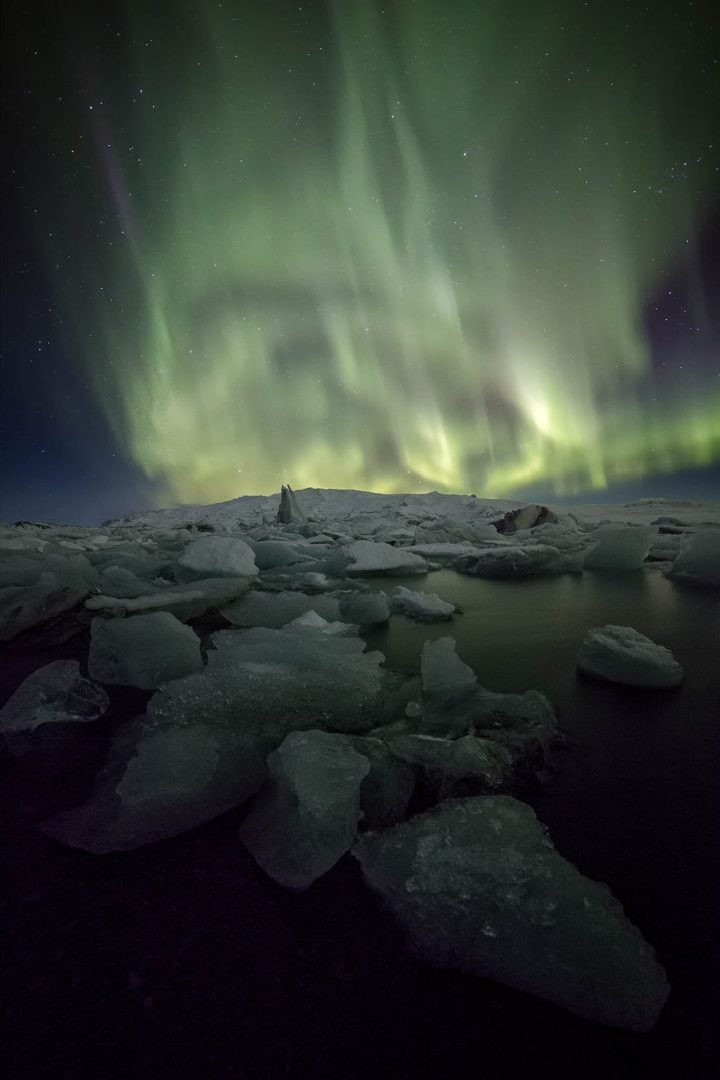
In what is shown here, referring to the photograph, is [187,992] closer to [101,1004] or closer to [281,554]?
[101,1004]

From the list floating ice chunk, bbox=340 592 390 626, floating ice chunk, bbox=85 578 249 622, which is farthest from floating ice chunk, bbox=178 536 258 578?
floating ice chunk, bbox=340 592 390 626

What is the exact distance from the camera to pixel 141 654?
1888 millimetres

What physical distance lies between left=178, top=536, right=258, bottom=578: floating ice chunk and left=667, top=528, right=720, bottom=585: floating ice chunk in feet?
15.3

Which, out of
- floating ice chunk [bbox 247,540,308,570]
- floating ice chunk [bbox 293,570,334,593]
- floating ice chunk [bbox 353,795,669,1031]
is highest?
floating ice chunk [bbox 247,540,308,570]

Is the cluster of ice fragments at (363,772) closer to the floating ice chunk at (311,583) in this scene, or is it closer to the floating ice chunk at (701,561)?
the floating ice chunk at (311,583)

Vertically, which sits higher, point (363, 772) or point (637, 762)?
point (363, 772)

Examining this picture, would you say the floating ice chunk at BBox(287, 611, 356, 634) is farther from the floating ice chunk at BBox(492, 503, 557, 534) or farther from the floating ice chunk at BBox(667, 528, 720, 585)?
the floating ice chunk at BBox(492, 503, 557, 534)

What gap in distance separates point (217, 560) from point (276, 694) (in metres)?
3.02

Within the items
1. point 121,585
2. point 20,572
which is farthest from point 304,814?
point 20,572

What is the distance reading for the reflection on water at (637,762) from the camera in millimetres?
793

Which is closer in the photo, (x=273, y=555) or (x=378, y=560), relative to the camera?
(x=378, y=560)

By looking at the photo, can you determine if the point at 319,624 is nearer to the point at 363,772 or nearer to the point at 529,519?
the point at 363,772

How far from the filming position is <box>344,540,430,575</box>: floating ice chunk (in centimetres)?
534

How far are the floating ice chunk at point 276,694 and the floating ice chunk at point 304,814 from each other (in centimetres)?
25
